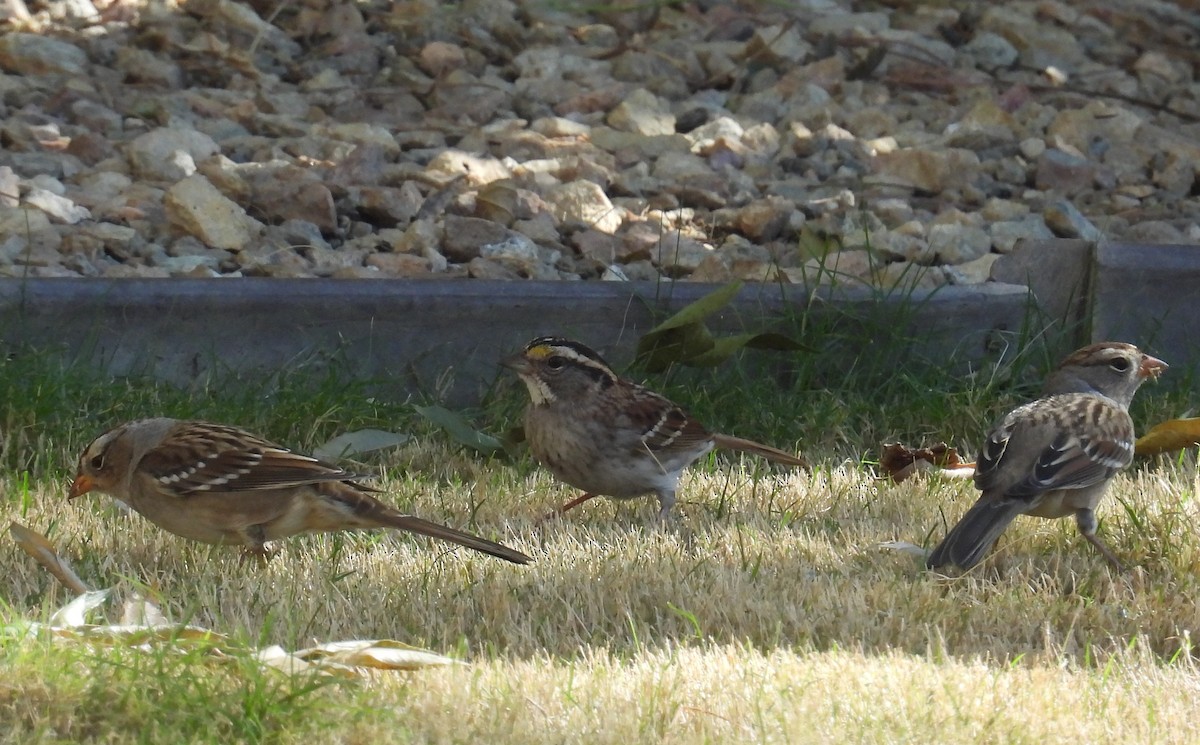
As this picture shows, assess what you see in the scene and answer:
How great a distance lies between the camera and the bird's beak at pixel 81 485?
19.6ft

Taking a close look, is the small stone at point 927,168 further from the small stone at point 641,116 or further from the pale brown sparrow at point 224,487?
the pale brown sparrow at point 224,487

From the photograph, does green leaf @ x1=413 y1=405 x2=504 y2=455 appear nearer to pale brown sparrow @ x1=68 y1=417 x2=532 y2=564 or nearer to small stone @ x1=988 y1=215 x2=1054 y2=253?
pale brown sparrow @ x1=68 y1=417 x2=532 y2=564

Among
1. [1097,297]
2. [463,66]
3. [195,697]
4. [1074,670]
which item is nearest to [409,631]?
[195,697]

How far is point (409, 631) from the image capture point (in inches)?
199

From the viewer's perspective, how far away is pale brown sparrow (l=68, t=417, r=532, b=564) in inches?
228

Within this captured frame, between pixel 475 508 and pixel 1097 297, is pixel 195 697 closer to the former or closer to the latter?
pixel 475 508

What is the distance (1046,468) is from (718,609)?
1.33 m

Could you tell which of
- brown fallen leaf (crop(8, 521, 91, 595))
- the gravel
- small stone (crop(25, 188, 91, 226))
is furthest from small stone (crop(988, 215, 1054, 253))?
brown fallen leaf (crop(8, 521, 91, 595))

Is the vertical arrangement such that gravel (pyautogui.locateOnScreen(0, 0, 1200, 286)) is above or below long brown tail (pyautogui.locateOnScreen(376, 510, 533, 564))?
below

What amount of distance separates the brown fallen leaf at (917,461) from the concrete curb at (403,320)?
2.89 ft

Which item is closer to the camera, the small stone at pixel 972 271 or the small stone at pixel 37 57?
the small stone at pixel 972 271

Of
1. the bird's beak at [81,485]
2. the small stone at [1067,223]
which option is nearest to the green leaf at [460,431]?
the bird's beak at [81,485]

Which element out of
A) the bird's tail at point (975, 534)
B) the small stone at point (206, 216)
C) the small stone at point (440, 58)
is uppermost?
the bird's tail at point (975, 534)

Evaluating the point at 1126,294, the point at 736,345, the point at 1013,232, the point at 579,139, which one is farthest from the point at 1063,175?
the point at 736,345
